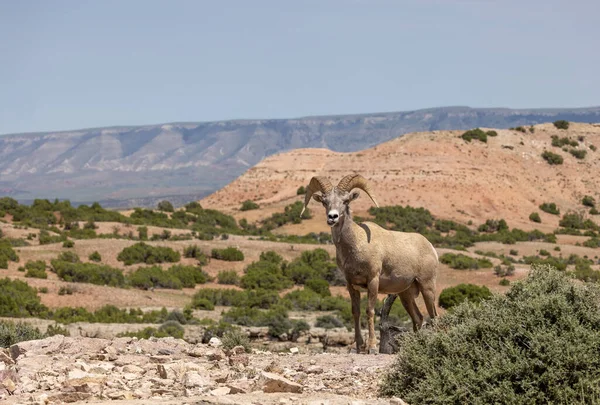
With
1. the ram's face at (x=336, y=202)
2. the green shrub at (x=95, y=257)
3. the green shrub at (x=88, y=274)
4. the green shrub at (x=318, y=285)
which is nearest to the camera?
the ram's face at (x=336, y=202)

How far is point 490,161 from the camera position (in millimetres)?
78875

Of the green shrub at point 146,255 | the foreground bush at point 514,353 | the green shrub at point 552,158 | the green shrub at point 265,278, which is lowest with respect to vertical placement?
the green shrub at point 265,278

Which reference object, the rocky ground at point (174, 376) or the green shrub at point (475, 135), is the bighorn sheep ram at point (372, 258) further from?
the green shrub at point (475, 135)

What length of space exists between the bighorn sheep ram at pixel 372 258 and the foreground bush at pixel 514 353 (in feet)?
10.1

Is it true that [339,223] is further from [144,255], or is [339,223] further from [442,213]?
[442,213]

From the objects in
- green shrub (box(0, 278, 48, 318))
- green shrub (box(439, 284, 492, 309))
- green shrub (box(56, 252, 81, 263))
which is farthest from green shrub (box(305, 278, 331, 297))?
green shrub (box(0, 278, 48, 318))

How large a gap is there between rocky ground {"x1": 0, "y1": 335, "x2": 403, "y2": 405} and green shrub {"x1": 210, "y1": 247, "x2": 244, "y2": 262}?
103ft

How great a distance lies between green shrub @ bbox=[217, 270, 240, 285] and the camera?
41.2 meters

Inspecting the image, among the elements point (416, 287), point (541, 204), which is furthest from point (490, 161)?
point (416, 287)

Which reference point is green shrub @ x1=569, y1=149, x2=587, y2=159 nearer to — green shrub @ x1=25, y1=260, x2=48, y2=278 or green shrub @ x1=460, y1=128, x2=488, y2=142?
green shrub @ x1=460, y1=128, x2=488, y2=142

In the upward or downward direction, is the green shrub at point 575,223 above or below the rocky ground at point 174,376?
below

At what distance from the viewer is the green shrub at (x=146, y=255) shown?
42562 mm

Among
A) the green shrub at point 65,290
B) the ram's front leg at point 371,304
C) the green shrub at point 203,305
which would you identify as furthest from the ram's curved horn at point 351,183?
the green shrub at point 65,290

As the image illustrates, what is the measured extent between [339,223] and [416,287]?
2.05m
